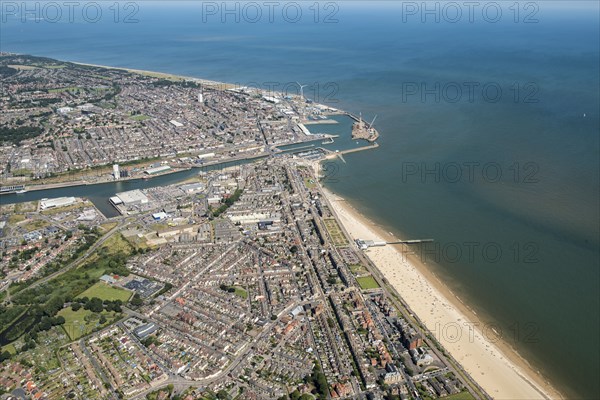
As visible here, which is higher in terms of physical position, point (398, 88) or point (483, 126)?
point (398, 88)

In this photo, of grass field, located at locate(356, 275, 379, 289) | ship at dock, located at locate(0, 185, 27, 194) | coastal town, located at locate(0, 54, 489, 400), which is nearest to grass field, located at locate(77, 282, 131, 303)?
coastal town, located at locate(0, 54, 489, 400)

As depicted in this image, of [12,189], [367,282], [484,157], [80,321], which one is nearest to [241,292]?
[367,282]

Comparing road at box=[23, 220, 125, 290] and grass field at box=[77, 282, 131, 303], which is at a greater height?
road at box=[23, 220, 125, 290]

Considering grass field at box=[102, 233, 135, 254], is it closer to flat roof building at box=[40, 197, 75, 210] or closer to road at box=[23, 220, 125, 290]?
road at box=[23, 220, 125, 290]

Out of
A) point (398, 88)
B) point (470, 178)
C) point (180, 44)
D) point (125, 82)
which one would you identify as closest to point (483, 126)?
point (470, 178)

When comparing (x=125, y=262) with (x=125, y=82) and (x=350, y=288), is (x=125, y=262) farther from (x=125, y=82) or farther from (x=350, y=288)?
(x=125, y=82)

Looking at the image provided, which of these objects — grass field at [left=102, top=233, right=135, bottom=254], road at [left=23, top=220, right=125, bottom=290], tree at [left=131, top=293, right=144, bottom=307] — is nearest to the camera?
tree at [left=131, top=293, right=144, bottom=307]

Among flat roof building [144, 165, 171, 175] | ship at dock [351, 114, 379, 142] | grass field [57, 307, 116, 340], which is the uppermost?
ship at dock [351, 114, 379, 142]
